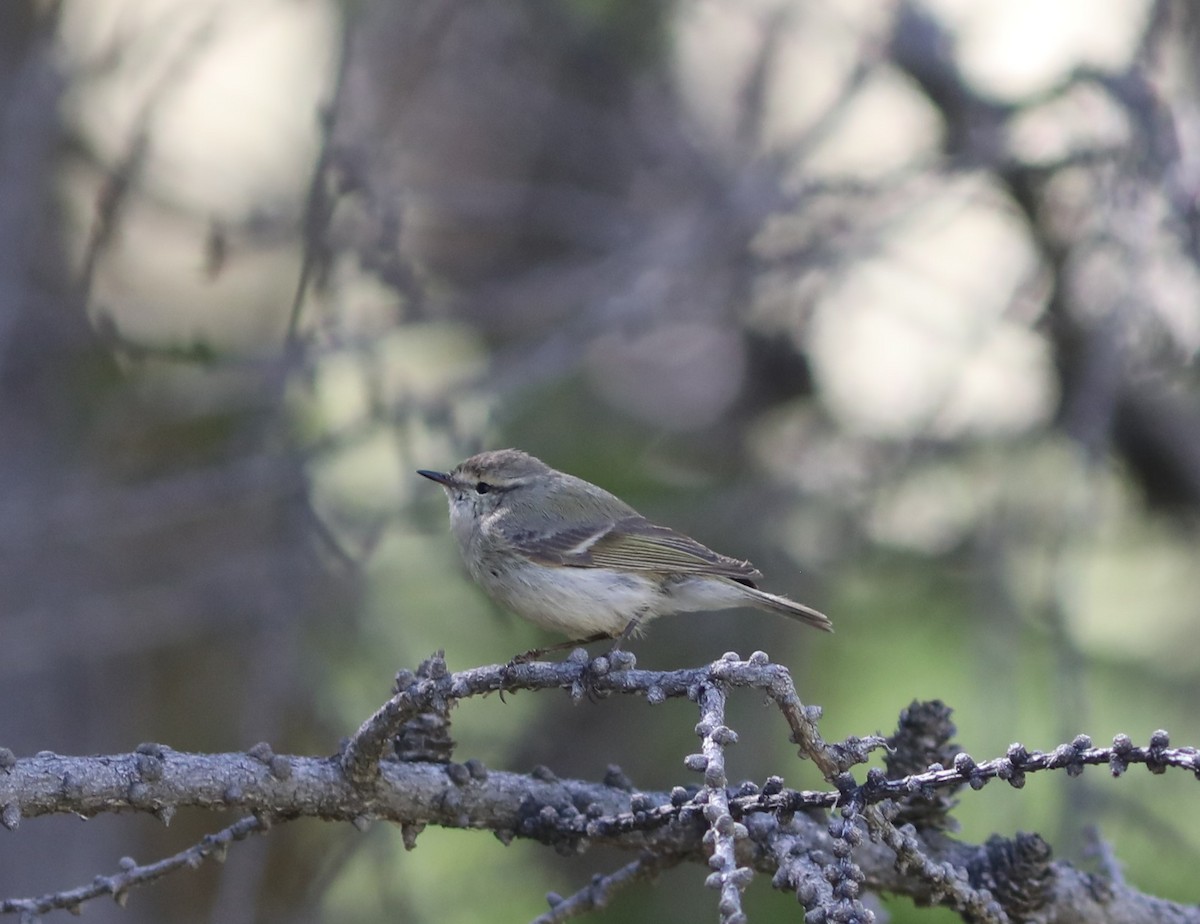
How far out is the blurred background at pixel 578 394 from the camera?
4.04 metres

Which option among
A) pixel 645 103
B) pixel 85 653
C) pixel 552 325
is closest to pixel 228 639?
pixel 85 653

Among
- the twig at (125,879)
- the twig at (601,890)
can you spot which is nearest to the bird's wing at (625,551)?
the twig at (601,890)

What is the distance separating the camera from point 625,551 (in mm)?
3869

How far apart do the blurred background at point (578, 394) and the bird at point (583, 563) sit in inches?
8.9

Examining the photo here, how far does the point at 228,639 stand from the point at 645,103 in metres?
2.83

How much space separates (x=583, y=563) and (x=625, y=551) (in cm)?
16

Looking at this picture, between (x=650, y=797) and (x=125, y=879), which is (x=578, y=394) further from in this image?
(x=125, y=879)

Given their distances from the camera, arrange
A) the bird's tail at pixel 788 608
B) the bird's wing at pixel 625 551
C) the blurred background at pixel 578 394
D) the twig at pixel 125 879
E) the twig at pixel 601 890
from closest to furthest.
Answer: the twig at pixel 125 879 < the twig at pixel 601 890 < the bird's tail at pixel 788 608 < the bird's wing at pixel 625 551 < the blurred background at pixel 578 394

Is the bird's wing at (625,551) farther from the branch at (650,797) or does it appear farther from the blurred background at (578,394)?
the branch at (650,797)

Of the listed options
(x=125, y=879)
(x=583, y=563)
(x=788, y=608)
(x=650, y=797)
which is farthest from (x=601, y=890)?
(x=583, y=563)

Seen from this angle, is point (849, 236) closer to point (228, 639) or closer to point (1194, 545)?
point (1194, 545)

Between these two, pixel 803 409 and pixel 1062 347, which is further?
pixel 803 409

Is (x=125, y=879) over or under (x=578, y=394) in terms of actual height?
under

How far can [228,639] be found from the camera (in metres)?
5.45
